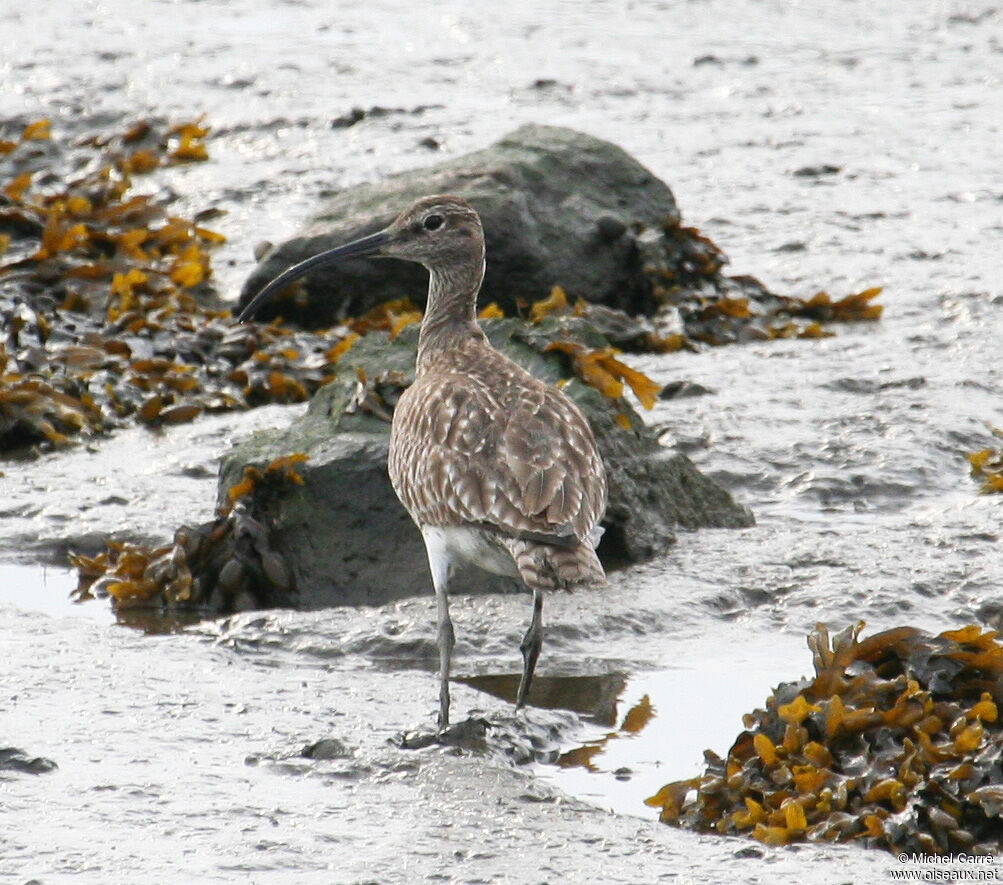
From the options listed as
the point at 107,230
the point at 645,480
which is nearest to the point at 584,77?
the point at 107,230

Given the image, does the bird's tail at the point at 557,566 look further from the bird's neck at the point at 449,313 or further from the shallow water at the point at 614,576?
the bird's neck at the point at 449,313

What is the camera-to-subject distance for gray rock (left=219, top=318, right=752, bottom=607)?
705 centimetres

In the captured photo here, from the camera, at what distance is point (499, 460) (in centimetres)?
564

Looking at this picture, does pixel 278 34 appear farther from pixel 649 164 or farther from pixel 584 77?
pixel 649 164

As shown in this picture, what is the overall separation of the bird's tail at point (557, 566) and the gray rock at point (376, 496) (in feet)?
5.48

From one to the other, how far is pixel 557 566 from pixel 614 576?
189 cm

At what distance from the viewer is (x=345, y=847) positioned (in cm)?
455

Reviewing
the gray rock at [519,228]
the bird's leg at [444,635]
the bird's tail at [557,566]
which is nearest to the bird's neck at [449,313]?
the bird's leg at [444,635]

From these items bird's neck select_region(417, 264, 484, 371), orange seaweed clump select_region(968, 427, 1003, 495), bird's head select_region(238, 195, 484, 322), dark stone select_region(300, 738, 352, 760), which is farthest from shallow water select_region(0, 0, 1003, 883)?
bird's head select_region(238, 195, 484, 322)

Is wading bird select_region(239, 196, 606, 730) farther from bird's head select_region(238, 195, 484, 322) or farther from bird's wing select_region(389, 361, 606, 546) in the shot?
bird's head select_region(238, 195, 484, 322)

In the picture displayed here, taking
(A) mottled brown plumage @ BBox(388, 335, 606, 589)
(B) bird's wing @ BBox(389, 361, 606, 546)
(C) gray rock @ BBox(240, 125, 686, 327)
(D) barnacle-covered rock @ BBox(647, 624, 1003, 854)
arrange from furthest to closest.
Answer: (C) gray rock @ BBox(240, 125, 686, 327) < (B) bird's wing @ BBox(389, 361, 606, 546) < (A) mottled brown plumage @ BBox(388, 335, 606, 589) < (D) barnacle-covered rock @ BBox(647, 624, 1003, 854)

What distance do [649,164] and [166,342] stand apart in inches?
200

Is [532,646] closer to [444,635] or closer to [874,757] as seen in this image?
[444,635]

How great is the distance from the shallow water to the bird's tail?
0.59 meters
